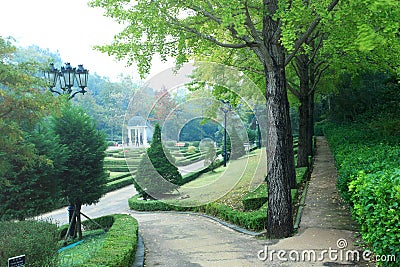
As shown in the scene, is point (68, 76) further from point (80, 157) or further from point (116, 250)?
point (116, 250)

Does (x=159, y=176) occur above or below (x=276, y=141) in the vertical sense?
below

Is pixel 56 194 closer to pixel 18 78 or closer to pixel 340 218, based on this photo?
pixel 18 78

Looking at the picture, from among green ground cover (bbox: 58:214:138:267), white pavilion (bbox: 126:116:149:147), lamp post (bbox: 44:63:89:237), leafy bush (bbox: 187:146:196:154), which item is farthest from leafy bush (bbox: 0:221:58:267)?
lamp post (bbox: 44:63:89:237)

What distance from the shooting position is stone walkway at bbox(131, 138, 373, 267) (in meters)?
5.68

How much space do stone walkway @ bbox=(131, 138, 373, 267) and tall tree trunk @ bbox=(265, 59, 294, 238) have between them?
0.34m

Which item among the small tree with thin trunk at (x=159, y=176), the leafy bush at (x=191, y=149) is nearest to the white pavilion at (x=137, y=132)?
the leafy bush at (x=191, y=149)

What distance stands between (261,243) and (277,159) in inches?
60.0

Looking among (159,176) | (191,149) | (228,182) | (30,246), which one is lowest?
(30,246)

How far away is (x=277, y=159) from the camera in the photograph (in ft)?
23.6

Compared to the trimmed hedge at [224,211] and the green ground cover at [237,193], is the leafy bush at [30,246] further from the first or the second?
the green ground cover at [237,193]

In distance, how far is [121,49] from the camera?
7.97 m

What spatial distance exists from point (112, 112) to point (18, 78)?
37087 mm

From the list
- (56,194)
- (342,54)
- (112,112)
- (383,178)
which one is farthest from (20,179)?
(112,112)

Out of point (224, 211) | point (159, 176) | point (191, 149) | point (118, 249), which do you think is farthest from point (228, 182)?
point (118, 249)
